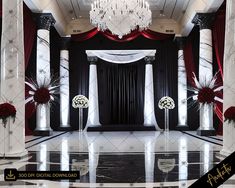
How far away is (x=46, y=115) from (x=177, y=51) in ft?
21.4

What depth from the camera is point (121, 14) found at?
793 centimetres

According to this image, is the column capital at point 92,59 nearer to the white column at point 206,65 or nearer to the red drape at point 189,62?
the red drape at point 189,62

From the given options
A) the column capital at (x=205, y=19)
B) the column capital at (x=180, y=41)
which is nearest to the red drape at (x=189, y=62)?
the column capital at (x=180, y=41)

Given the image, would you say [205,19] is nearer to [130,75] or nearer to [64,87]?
[130,75]

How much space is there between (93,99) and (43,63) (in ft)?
12.1

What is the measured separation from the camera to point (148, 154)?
641 centimetres

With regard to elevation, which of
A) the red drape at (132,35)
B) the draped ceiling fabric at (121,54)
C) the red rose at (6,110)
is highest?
the red drape at (132,35)

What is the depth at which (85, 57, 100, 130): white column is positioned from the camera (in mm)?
13711

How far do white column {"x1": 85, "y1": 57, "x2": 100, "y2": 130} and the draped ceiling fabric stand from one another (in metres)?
Answer: 0.31

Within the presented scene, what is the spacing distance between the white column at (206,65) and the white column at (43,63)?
4.81 m

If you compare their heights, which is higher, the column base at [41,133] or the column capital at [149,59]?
the column capital at [149,59]

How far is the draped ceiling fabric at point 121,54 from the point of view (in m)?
14.0

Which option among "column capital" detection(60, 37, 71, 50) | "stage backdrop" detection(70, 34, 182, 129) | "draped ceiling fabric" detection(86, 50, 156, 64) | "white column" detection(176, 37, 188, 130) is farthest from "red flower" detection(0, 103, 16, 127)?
"white column" detection(176, 37, 188, 130)

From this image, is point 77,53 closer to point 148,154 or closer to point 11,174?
point 148,154
